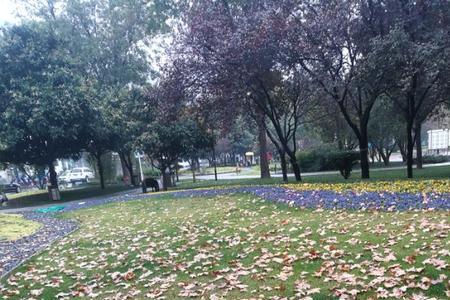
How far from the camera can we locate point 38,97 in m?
18.7

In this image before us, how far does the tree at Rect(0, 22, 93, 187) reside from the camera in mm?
18297

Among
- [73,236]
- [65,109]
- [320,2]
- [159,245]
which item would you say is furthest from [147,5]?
[159,245]

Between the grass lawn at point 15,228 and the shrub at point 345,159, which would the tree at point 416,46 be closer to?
the shrub at point 345,159

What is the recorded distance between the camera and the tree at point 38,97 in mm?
18297

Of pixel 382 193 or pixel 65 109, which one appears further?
pixel 65 109

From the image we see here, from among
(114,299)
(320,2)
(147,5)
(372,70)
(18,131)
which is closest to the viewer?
(114,299)

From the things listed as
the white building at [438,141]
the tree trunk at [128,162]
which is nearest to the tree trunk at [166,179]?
the tree trunk at [128,162]

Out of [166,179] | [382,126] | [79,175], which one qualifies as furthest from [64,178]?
[382,126]

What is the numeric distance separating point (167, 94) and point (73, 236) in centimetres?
803

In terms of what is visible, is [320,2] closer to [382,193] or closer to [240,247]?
[382,193]

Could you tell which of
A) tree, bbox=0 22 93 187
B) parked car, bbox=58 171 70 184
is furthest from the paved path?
parked car, bbox=58 171 70 184

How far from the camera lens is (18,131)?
18.1m

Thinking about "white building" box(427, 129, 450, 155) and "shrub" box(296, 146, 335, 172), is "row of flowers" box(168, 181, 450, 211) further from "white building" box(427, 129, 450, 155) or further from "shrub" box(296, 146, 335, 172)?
"white building" box(427, 129, 450, 155)

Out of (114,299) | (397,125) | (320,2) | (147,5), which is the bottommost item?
(114,299)
